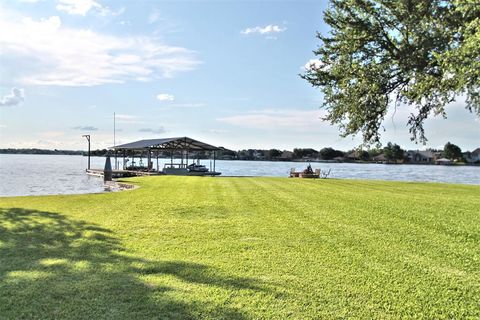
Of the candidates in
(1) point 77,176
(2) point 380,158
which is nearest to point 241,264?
(1) point 77,176

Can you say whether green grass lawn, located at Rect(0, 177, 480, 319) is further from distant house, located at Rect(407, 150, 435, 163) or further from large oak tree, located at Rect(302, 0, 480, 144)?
distant house, located at Rect(407, 150, 435, 163)

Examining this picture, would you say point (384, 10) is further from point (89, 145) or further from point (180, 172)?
point (89, 145)

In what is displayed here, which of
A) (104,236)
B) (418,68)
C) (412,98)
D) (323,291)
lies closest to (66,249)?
(104,236)

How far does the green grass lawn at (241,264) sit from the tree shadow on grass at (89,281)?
0.01 m

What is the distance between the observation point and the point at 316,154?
6609 inches

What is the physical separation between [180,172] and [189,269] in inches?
1357

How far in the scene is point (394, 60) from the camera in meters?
11.9

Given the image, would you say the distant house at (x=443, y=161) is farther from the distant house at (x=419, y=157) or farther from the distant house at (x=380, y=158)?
the distant house at (x=380, y=158)

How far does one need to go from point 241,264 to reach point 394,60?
904 centimetres

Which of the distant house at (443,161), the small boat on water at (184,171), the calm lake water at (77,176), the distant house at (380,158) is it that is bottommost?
the calm lake water at (77,176)

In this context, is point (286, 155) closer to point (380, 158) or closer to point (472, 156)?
point (380, 158)

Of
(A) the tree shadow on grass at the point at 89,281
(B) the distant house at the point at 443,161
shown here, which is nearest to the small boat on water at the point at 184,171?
(A) the tree shadow on grass at the point at 89,281

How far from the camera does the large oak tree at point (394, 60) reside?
9.13 m

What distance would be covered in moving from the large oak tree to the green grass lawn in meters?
3.51
